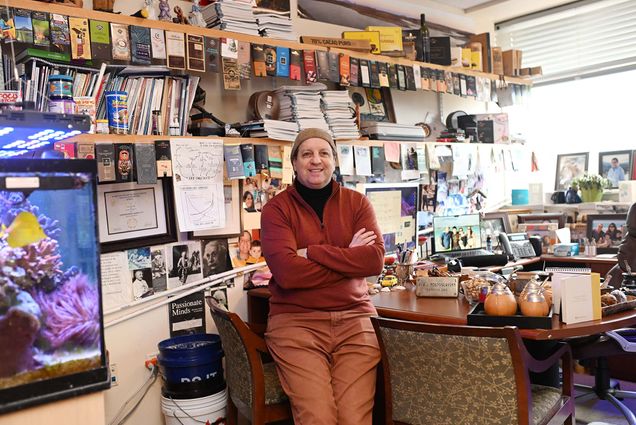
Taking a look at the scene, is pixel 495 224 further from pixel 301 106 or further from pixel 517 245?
pixel 301 106

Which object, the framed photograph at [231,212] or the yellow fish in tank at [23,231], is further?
the framed photograph at [231,212]

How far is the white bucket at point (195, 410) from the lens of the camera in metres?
2.68

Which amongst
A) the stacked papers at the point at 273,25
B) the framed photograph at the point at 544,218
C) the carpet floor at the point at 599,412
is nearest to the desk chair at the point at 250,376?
the stacked papers at the point at 273,25

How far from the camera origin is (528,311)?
217 centimetres

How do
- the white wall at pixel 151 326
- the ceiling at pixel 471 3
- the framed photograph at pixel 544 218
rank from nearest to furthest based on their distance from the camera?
the white wall at pixel 151 326 → the framed photograph at pixel 544 218 → the ceiling at pixel 471 3

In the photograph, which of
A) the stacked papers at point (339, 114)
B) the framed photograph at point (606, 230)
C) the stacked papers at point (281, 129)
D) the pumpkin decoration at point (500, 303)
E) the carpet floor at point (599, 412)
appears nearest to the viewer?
the pumpkin decoration at point (500, 303)

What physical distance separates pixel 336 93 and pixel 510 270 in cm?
144

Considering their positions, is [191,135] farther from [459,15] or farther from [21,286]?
[459,15]

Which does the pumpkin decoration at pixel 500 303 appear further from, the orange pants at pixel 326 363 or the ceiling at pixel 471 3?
the ceiling at pixel 471 3

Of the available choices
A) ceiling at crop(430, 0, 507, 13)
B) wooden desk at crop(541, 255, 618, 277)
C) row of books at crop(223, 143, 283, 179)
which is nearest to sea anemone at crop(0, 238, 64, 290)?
row of books at crop(223, 143, 283, 179)

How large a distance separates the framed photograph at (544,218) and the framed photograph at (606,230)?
18 centimetres

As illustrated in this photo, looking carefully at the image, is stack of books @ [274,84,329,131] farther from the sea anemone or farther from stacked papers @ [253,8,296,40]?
the sea anemone

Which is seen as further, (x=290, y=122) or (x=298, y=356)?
(x=290, y=122)

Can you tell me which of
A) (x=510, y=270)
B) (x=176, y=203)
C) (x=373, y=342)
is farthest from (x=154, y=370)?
(x=510, y=270)
